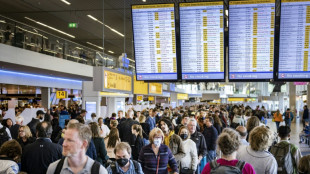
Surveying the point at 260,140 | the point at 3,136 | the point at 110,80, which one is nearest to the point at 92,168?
the point at 260,140

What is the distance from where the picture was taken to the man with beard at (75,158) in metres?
2.80

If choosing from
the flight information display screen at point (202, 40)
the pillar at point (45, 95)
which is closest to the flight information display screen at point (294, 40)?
the flight information display screen at point (202, 40)

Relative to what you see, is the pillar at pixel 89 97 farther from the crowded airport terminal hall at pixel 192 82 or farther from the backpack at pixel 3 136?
the backpack at pixel 3 136

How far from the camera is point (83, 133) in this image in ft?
9.48

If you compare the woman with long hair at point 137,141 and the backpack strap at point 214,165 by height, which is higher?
the backpack strap at point 214,165

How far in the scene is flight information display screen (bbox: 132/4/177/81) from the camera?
24.4ft

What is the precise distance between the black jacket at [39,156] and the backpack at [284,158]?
299 cm

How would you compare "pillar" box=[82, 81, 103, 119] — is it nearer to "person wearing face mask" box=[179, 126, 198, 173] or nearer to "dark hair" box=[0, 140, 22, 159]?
"person wearing face mask" box=[179, 126, 198, 173]

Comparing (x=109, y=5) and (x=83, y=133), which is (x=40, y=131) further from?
(x=109, y=5)

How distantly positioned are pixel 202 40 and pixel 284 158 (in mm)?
3101

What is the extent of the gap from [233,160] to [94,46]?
83.9 feet

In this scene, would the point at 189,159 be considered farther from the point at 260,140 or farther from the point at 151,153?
the point at 260,140

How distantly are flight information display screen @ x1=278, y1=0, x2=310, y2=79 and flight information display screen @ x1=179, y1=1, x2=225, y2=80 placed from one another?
43.6 inches

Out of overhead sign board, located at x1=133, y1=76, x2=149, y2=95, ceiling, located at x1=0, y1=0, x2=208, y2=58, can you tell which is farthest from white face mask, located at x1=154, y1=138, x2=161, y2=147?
ceiling, located at x1=0, y1=0, x2=208, y2=58
